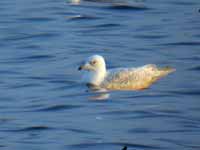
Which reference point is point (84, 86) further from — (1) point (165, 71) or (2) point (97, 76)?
(1) point (165, 71)

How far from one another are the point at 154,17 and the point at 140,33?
2.43 metres

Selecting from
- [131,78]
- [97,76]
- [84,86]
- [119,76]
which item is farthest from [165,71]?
[84,86]

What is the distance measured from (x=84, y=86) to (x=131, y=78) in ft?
3.40

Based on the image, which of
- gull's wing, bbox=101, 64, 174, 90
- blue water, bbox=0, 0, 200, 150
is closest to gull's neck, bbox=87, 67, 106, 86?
gull's wing, bbox=101, 64, 174, 90

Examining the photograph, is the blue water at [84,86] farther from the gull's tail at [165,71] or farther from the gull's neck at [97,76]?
the gull's neck at [97,76]

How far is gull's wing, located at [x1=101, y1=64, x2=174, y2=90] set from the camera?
2055 centimetres

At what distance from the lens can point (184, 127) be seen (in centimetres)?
1681

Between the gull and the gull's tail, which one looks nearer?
the gull

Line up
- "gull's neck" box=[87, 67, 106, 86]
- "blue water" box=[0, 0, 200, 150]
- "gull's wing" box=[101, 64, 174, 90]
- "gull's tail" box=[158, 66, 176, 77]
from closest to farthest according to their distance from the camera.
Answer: "blue water" box=[0, 0, 200, 150] < "gull's wing" box=[101, 64, 174, 90] < "gull's neck" box=[87, 67, 106, 86] < "gull's tail" box=[158, 66, 176, 77]

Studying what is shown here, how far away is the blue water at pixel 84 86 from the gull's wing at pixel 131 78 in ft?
0.79

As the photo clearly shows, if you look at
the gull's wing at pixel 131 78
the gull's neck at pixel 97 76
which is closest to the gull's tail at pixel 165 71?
the gull's wing at pixel 131 78

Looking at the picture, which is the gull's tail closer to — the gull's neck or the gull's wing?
the gull's wing

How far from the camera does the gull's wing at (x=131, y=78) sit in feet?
67.4

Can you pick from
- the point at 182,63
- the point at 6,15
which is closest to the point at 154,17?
the point at 6,15
